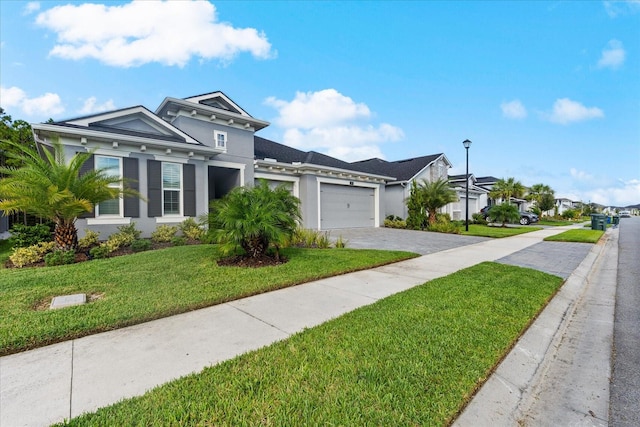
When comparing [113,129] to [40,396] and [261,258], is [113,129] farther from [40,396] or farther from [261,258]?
[40,396]

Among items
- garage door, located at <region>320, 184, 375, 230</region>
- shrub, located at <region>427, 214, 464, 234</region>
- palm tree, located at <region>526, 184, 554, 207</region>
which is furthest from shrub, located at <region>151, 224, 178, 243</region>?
palm tree, located at <region>526, 184, 554, 207</region>

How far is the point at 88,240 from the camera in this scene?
855cm

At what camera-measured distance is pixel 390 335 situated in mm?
3229

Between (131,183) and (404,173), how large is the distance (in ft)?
61.3

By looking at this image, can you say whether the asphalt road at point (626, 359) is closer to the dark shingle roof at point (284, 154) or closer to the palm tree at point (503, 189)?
the dark shingle roof at point (284, 154)

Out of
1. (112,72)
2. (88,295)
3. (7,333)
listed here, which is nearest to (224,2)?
(112,72)

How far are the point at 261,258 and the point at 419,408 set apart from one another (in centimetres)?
550

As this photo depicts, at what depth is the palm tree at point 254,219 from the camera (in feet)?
21.0

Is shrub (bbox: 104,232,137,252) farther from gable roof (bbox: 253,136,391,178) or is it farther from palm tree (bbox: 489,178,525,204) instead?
palm tree (bbox: 489,178,525,204)

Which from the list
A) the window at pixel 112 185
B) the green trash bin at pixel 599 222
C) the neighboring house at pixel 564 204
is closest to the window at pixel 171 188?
the window at pixel 112 185

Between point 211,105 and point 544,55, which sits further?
point 211,105

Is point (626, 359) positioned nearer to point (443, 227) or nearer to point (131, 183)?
point (131, 183)

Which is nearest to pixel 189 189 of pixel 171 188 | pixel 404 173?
pixel 171 188

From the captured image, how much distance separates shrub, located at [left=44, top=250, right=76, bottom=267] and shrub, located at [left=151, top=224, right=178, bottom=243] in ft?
9.30
